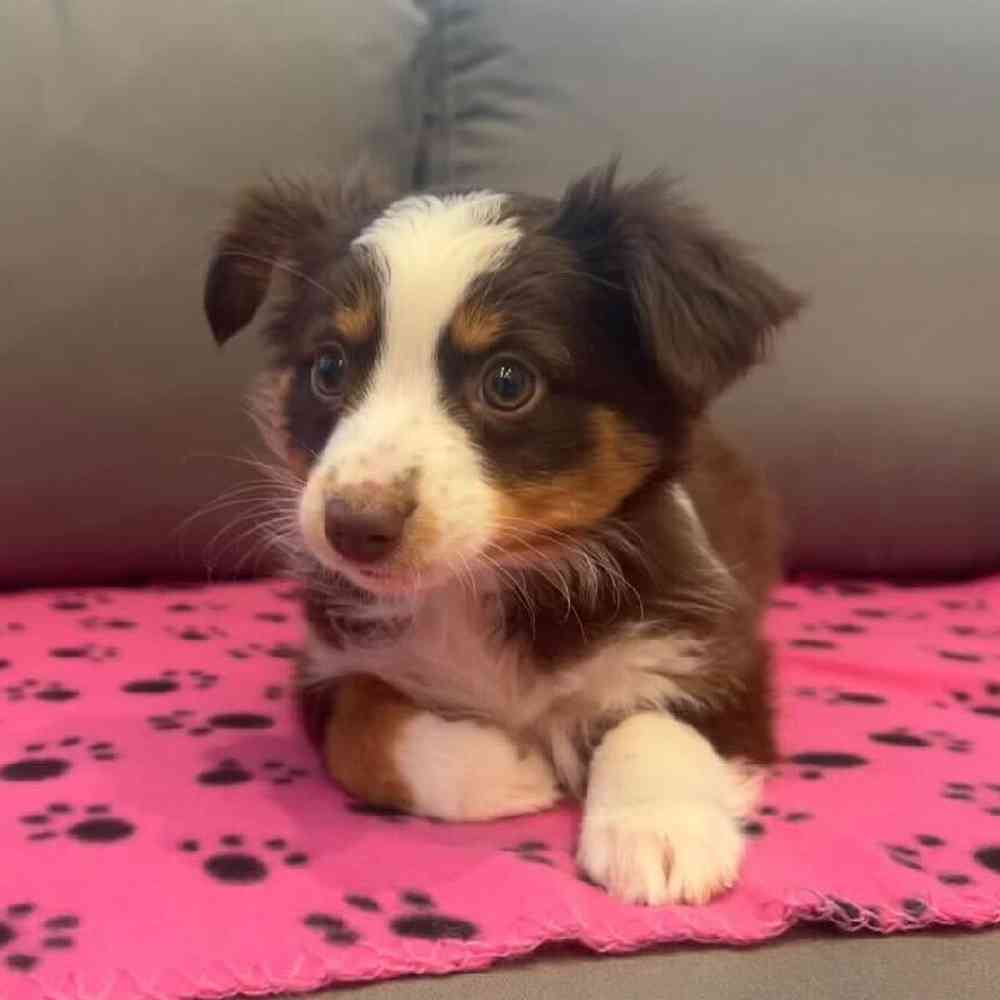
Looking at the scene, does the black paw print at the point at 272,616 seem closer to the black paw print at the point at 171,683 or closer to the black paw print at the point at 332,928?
the black paw print at the point at 171,683

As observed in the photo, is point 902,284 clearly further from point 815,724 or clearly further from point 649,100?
point 815,724

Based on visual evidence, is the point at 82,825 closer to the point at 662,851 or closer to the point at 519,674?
the point at 519,674

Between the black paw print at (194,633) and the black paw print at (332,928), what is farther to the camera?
the black paw print at (194,633)

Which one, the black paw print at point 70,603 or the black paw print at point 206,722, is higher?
the black paw print at point 70,603

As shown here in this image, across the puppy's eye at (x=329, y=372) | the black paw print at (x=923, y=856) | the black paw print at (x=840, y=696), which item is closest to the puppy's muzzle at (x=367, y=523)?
the puppy's eye at (x=329, y=372)

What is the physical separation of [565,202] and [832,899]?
89 cm

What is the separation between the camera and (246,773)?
1.79 meters

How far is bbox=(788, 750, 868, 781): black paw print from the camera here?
1.82 m

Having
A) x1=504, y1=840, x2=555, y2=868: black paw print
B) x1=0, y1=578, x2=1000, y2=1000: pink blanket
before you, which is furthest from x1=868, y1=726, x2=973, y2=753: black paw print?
x1=504, y1=840, x2=555, y2=868: black paw print

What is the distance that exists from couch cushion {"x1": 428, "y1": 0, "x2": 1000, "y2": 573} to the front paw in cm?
124

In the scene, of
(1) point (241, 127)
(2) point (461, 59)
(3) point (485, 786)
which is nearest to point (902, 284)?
(2) point (461, 59)

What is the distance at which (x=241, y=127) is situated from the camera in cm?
252

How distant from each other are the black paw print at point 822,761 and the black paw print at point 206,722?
2.38ft

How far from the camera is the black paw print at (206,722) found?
6.43ft
